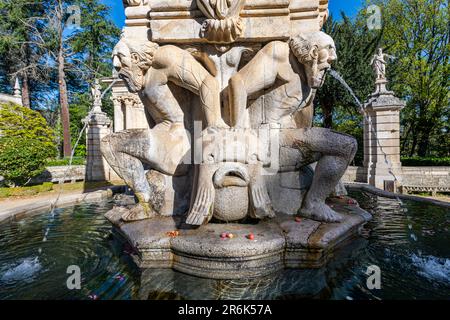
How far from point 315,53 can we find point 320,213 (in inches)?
79.5

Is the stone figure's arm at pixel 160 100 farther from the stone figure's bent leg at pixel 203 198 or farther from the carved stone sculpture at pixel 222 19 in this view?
the stone figure's bent leg at pixel 203 198

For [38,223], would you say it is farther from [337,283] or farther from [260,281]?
[337,283]

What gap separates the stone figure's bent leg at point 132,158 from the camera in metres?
3.36

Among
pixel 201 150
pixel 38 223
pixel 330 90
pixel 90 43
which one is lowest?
pixel 38 223

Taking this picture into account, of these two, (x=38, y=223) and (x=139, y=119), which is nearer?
(x=38, y=223)

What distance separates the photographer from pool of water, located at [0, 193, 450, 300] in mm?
2207

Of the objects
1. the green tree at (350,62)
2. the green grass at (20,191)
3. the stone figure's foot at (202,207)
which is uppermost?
the green tree at (350,62)

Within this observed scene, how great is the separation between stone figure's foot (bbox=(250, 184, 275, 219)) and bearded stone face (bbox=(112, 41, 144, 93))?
6.99 feet

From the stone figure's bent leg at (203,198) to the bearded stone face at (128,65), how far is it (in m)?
1.56

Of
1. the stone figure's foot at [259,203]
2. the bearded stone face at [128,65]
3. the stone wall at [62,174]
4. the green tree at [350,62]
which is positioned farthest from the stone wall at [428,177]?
the stone wall at [62,174]

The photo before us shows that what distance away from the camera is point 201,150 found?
3076mm

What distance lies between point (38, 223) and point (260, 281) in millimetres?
4560
